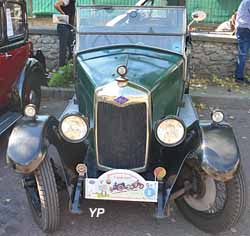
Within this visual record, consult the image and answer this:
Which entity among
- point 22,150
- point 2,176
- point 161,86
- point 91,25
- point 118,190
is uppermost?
point 91,25

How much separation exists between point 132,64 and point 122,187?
1198 mm

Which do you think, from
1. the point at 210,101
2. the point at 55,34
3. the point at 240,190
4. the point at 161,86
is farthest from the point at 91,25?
the point at 55,34

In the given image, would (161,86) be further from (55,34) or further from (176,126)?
(55,34)

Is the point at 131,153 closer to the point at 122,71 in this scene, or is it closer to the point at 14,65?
the point at 122,71

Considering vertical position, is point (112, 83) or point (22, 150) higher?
point (112, 83)

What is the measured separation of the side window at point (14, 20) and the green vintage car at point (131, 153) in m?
1.98

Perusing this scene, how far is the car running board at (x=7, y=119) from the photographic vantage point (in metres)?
5.06

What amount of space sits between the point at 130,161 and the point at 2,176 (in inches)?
66.7

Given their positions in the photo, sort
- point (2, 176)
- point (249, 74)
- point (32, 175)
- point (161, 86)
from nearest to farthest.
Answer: point (32, 175) → point (161, 86) → point (2, 176) → point (249, 74)

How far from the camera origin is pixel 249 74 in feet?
27.6

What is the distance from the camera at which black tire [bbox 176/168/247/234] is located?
11.0 feet

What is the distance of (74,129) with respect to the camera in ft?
11.3

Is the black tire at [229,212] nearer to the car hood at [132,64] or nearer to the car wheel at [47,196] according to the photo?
the car hood at [132,64]

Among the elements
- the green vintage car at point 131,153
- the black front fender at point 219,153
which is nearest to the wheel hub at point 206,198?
the green vintage car at point 131,153
